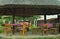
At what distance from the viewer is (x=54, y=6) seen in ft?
A: 50.1

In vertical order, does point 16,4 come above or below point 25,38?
above

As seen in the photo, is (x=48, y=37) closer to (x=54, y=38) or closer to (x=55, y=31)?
(x=54, y=38)

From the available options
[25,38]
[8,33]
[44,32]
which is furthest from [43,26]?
[8,33]

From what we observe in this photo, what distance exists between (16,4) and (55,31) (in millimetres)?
3950

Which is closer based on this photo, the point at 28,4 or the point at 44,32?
the point at 28,4

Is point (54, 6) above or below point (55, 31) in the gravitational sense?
above

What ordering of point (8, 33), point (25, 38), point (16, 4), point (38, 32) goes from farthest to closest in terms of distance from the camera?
point (38, 32)
point (8, 33)
point (16, 4)
point (25, 38)

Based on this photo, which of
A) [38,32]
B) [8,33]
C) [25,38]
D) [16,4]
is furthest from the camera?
[38,32]

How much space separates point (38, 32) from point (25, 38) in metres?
3.64

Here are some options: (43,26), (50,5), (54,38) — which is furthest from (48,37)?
(50,5)

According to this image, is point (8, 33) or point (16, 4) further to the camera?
point (8, 33)

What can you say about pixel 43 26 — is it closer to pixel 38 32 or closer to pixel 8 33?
pixel 38 32

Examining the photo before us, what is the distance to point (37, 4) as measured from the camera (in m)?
14.9

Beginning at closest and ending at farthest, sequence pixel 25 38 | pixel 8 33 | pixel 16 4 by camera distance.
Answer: pixel 25 38
pixel 16 4
pixel 8 33
